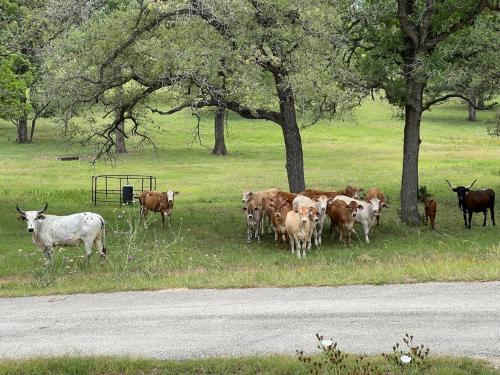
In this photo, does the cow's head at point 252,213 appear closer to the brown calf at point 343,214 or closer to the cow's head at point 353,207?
the brown calf at point 343,214

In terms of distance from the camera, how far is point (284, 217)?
24328 millimetres

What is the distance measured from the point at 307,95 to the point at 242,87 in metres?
2.12

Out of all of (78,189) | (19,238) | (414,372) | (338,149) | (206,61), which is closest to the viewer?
(414,372)

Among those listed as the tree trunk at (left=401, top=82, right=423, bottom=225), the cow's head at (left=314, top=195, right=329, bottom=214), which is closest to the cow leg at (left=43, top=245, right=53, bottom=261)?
the cow's head at (left=314, top=195, right=329, bottom=214)

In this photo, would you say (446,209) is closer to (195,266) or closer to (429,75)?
(429,75)

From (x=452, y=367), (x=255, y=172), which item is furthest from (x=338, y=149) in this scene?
(x=452, y=367)

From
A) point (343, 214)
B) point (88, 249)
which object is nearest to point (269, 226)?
point (343, 214)

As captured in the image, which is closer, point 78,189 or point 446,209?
point 446,209

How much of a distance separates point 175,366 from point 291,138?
741 inches

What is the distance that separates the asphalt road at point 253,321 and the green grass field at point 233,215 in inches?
40.2

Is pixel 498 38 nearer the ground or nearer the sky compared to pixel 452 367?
nearer the sky

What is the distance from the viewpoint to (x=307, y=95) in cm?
2403

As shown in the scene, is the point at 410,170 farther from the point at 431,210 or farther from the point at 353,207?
the point at 353,207

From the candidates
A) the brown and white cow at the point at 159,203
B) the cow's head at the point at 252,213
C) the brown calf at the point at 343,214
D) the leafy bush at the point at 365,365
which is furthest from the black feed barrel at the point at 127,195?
the leafy bush at the point at 365,365
